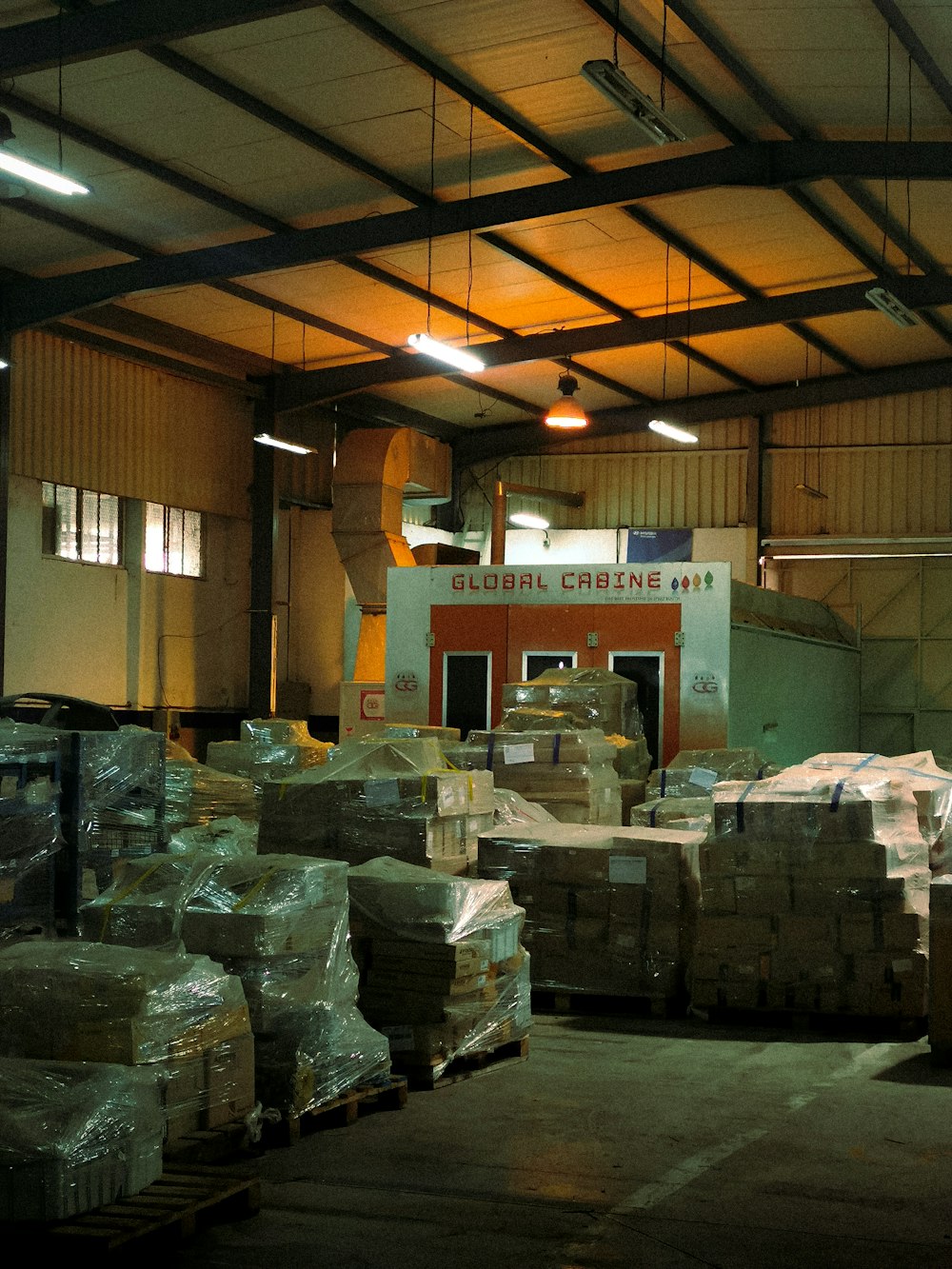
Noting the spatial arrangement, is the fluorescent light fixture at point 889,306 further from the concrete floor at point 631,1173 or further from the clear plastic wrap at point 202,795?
the concrete floor at point 631,1173

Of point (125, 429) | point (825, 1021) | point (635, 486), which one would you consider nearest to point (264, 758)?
point (825, 1021)

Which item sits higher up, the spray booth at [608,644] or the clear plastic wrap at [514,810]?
the spray booth at [608,644]

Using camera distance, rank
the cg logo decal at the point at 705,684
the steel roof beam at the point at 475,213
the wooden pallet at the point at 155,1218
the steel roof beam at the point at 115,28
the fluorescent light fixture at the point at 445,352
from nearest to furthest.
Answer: the wooden pallet at the point at 155,1218 < the steel roof beam at the point at 115,28 < the steel roof beam at the point at 475,213 < the fluorescent light fixture at the point at 445,352 < the cg logo decal at the point at 705,684

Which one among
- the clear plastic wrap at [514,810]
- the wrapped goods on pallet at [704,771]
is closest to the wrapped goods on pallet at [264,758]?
the wrapped goods on pallet at [704,771]

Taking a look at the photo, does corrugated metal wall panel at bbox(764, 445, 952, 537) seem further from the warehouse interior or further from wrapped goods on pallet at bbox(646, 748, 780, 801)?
wrapped goods on pallet at bbox(646, 748, 780, 801)

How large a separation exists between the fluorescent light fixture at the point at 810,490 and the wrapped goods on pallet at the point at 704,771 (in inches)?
360

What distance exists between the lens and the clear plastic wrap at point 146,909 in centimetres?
676

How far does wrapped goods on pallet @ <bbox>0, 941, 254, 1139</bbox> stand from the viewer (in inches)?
217

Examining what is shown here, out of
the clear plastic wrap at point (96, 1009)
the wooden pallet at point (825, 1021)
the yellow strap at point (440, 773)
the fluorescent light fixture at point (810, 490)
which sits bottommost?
the wooden pallet at point (825, 1021)

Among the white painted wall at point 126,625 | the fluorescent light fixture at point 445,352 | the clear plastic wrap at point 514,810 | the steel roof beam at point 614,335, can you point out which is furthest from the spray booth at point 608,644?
the clear plastic wrap at point 514,810

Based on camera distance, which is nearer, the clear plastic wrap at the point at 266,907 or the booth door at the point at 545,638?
the clear plastic wrap at the point at 266,907

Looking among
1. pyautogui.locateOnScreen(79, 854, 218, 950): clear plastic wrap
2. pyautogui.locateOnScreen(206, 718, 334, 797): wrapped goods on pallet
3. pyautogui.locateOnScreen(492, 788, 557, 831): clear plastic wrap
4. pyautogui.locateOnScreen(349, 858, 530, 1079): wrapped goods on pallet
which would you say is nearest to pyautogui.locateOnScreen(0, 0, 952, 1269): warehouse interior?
pyautogui.locateOnScreen(206, 718, 334, 797): wrapped goods on pallet

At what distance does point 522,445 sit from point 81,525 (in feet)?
27.1

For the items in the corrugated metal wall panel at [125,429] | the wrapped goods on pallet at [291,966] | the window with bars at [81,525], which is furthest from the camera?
the window with bars at [81,525]
